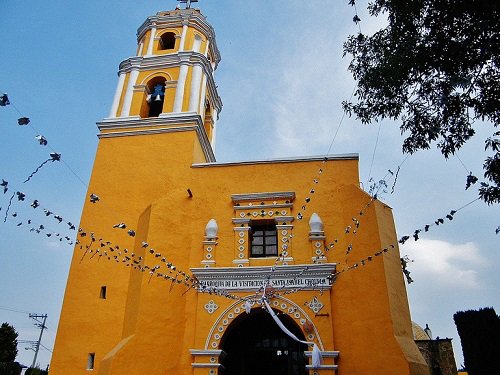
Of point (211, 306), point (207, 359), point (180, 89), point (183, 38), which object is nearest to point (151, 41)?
point (183, 38)

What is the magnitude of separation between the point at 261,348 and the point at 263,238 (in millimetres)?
2512

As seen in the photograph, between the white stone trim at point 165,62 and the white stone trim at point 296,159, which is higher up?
the white stone trim at point 165,62

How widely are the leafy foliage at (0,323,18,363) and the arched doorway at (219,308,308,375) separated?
1498cm

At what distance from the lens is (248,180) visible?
11.0 metres

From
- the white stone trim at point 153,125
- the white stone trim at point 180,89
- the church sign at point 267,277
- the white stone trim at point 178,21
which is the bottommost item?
the church sign at point 267,277

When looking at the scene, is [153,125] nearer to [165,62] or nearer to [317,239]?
[165,62]

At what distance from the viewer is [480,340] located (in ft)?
29.7

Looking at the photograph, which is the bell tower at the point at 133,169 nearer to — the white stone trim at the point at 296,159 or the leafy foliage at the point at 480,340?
the white stone trim at the point at 296,159

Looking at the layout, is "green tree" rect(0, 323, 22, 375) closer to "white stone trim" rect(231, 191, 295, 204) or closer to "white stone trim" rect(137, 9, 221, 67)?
"white stone trim" rect(137, 9, 221, 67)

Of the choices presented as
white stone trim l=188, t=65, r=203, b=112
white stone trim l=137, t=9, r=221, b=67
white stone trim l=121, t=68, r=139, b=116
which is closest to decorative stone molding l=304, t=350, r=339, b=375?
white stone trim l=188, t=65, r=203, b=112

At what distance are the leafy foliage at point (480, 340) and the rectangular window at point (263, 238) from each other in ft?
14.5

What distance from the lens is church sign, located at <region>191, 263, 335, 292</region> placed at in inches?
364

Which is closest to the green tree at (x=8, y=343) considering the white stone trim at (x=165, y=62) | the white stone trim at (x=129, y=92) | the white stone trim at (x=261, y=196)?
the white stone trim at (x=129, y=92)

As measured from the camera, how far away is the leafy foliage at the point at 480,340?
28.9 feet
